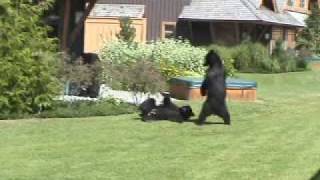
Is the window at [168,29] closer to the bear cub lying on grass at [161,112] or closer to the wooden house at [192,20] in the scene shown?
the wooden house at [192,20]

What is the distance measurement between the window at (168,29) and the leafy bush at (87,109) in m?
24.7

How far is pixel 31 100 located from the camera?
15.5 meters

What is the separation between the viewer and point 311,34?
4712cm

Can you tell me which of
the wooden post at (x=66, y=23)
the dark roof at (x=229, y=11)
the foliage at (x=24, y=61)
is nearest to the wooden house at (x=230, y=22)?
the dark roof at (x=229, y=11)

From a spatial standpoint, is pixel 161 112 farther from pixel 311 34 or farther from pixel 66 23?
pixel 311 34

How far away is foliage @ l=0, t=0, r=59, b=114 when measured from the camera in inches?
595

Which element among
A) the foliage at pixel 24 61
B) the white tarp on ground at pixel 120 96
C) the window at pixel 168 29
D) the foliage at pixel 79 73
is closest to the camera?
the foliage at pixel 24 61

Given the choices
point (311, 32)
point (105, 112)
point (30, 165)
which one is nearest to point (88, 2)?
point (105, 112)

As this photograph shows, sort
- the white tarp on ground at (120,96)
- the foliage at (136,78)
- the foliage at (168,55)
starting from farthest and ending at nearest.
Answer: the foliage at (168,55) < the white tarp on ground at (120,96) < the foliage at (136,78)

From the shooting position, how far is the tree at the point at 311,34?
4678cm

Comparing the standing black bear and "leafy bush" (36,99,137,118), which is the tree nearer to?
"leafy bush" (36,99,137,118)

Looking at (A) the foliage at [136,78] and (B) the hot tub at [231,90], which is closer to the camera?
(A) the foliage at [136,78]

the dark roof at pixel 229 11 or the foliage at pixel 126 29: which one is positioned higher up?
the dark roof at pixel 229 11

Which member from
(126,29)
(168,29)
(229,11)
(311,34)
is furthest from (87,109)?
(311,34)
